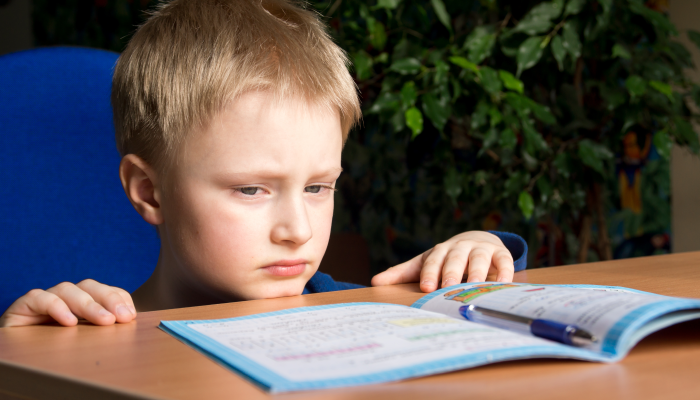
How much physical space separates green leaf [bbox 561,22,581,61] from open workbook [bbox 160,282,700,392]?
3.13ft

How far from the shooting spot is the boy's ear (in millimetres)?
789

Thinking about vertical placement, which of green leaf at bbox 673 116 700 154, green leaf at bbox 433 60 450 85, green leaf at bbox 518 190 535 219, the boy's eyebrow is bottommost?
green leaf at bbox 518 190 535 219

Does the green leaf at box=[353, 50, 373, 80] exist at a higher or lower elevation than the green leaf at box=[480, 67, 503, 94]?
higher

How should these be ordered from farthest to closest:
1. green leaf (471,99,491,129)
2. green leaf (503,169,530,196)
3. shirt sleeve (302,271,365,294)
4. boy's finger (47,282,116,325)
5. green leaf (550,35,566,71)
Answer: green leaf (503,169,530,196) < green leaf (471,99,491,129) < green leaf (550,35,566,71) < shirt sleeve (302,271,365,294) < boy's finger (47,282,116,325)

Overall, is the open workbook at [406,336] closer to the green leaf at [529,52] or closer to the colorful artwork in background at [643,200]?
the green leaf at [529,52]

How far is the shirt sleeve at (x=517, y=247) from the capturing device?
788mm

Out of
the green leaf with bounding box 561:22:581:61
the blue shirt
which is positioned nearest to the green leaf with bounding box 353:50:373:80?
the green leaf with bounding box 561:22:581:61

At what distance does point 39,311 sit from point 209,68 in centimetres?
37

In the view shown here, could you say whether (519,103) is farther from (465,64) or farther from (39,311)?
(39,311)

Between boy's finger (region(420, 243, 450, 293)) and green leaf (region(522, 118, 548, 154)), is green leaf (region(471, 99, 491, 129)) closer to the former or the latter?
green leaf (region(522, 118, 548, 154))

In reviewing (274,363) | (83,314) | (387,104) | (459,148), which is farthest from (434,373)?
(459,148)

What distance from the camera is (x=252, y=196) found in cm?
69

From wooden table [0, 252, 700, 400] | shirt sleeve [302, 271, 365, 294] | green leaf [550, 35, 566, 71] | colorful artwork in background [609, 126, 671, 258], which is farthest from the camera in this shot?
colorful artwork in background [609, 126, 671, 258]

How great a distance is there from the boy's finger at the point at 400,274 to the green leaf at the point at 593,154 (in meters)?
0.80
